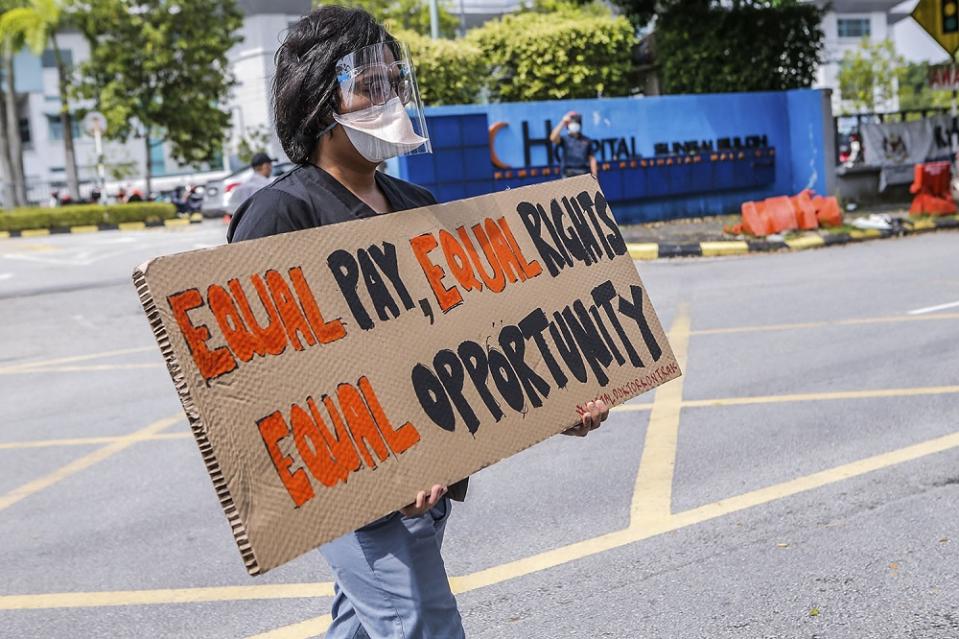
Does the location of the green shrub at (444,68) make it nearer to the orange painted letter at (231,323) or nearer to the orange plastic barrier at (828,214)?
the orange plastic barrier at (828,214)

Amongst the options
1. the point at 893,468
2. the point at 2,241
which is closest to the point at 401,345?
the point at 893,468

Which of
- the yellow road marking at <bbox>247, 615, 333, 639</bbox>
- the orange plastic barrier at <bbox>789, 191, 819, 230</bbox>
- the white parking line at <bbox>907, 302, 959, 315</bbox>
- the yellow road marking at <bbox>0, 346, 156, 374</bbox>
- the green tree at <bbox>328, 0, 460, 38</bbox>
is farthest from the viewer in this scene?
the green tree at <bbox>328, 0, 460, 38</bbox>

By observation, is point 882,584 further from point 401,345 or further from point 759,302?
point 759,302

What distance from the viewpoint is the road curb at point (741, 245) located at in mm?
14906

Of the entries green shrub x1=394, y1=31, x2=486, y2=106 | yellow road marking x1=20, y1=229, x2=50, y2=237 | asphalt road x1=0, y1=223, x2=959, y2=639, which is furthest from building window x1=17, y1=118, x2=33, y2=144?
asphalt road x1=0, y1=223, x2=959, y2=639

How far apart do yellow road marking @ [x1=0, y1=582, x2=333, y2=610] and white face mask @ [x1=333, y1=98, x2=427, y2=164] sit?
2.24 m

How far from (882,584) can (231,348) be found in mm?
2700

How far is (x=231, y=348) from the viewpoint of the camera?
204 centimetres

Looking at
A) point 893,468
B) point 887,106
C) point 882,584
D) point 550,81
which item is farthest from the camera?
point 887,106

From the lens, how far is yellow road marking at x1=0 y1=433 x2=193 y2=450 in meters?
6.74

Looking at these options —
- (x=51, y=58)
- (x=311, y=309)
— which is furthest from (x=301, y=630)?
(x=51, y=58)

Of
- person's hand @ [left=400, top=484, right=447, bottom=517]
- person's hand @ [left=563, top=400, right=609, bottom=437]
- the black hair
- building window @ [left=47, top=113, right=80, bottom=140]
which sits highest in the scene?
building window @ [left=47, top=113, right=80, bottom=140]

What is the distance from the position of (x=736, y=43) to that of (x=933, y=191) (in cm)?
485

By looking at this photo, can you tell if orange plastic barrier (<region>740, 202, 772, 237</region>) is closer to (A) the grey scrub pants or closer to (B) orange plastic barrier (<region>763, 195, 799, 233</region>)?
(B) orange plastic barrier (<region>763, 195, 799, 233</region>)
